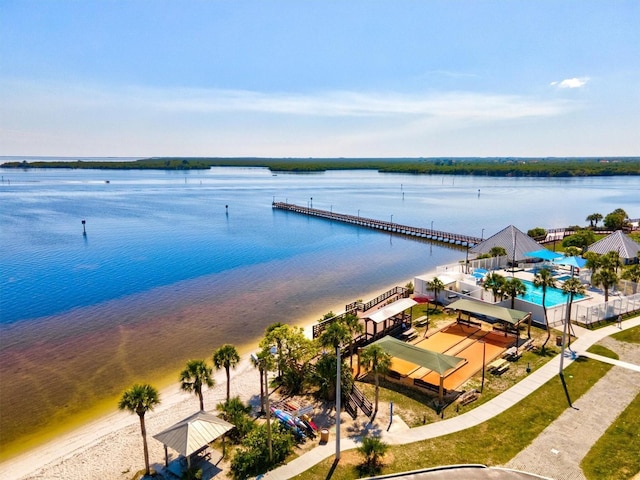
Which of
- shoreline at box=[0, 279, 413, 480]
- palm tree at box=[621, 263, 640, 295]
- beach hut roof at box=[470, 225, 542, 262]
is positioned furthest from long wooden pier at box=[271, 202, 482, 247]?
shoreline at box=[0, 279, 413, 480]

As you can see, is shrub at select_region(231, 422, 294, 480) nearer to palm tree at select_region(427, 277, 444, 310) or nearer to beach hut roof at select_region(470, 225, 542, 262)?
palm tree at select_region(427, 277, 444, 310)

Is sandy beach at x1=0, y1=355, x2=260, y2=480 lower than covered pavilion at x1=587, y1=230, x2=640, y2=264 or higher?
lower

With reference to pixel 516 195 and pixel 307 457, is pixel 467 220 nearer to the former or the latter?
pixel 516 195

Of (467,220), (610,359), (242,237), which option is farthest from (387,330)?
(467,220)

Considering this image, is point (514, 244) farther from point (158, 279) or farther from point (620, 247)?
point (158, 279)

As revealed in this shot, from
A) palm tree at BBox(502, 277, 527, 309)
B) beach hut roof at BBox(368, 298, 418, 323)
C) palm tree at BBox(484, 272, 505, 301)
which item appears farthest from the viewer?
palm tree at BBox(484, 272, 505, 301)

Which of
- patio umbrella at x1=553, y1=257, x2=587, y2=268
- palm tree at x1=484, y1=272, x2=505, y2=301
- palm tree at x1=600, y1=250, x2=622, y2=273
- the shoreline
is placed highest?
palm tree at x1=600, y1=250, x2=622, y2=273

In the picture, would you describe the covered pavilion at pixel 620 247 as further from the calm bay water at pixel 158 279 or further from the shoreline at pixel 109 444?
the shoreline at pixel 109 444
